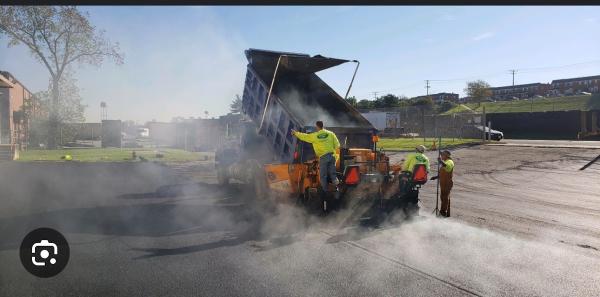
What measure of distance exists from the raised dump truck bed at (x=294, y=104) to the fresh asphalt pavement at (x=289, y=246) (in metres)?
1.54

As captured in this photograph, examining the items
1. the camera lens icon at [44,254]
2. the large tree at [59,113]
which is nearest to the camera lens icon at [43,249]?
the camera lens icon at [44,254]

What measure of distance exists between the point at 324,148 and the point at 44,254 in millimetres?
4232

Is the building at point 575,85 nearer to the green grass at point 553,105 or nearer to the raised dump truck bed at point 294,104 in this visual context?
the green grass at point 553,105

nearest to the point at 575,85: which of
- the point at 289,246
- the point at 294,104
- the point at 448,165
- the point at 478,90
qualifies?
the point at 478,90

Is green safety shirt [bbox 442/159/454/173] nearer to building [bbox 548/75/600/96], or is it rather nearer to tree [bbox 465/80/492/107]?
tree [bbox 465/80/492/107]

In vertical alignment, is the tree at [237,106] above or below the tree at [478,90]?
below

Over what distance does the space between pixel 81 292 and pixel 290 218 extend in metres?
3.89

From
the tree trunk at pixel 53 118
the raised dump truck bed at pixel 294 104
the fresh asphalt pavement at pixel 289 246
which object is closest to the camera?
the fresh asphalt pavement at pixel 289 246

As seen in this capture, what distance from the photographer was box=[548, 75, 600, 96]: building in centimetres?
6586

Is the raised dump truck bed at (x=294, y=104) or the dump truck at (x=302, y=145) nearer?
the dump truck at (x=302, y=145)

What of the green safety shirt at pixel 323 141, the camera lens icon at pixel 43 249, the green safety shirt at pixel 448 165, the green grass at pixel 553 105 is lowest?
the camera lens icon at pixel 43 249

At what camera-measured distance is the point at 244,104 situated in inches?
416

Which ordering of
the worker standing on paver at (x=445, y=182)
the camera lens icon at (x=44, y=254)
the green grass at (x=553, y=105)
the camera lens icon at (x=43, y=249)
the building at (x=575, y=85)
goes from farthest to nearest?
the building at (x=575, y=85) < the green grass at (x=553, y=105) < the worker standing on paver at (x=445, y=182) < the camera lens icon at (x=43, y=249) < the camera lens icon at (x=44, y=254)

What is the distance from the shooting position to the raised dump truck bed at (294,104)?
808 cm
